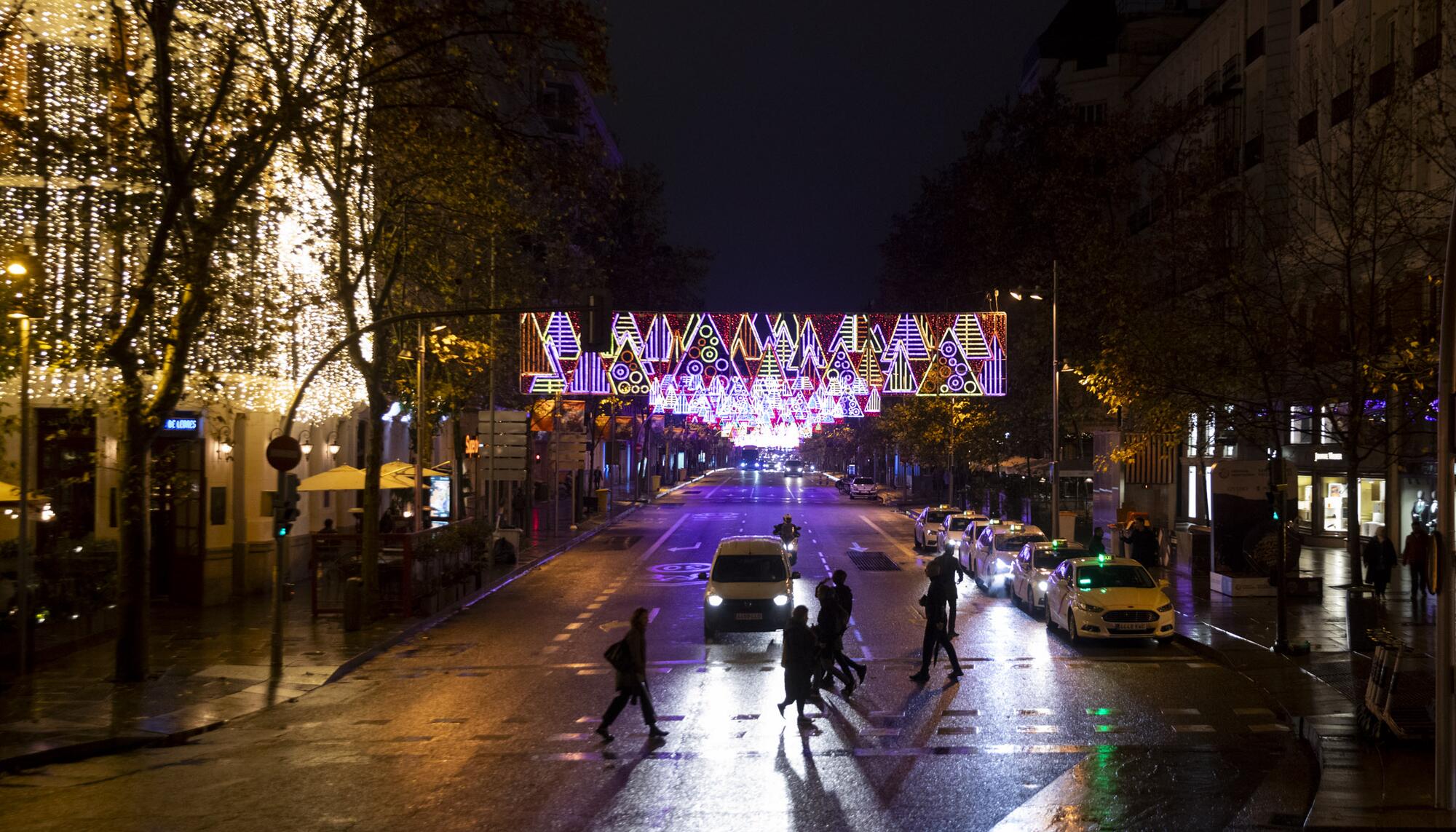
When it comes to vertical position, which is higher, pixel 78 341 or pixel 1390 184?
pixel 1390 184

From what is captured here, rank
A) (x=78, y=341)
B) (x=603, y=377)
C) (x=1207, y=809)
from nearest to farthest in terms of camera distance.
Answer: (x=1207, y=809) < (x=78, y=341) < (x=603, y=377)

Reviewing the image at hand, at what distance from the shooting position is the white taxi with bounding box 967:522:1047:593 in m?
31.2

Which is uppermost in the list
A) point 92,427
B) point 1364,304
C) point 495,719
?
point 1364,304

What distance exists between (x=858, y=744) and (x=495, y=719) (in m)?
4.52

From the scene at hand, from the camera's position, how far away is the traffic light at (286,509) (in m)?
20.1

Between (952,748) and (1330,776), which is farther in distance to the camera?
(952,748)

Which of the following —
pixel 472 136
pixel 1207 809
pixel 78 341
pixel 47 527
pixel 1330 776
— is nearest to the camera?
pixel 1207 809

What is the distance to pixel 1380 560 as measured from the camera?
25.9 m

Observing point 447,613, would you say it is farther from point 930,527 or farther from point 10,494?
point 930,527

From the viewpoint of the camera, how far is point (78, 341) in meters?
18.8

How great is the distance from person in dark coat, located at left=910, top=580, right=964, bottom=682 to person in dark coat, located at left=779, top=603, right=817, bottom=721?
3365mm

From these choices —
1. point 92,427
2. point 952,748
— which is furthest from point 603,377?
point 952,748

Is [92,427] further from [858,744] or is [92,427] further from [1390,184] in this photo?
[1390,184]

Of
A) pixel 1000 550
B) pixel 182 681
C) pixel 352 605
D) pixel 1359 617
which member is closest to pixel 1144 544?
pixel 1000 550
